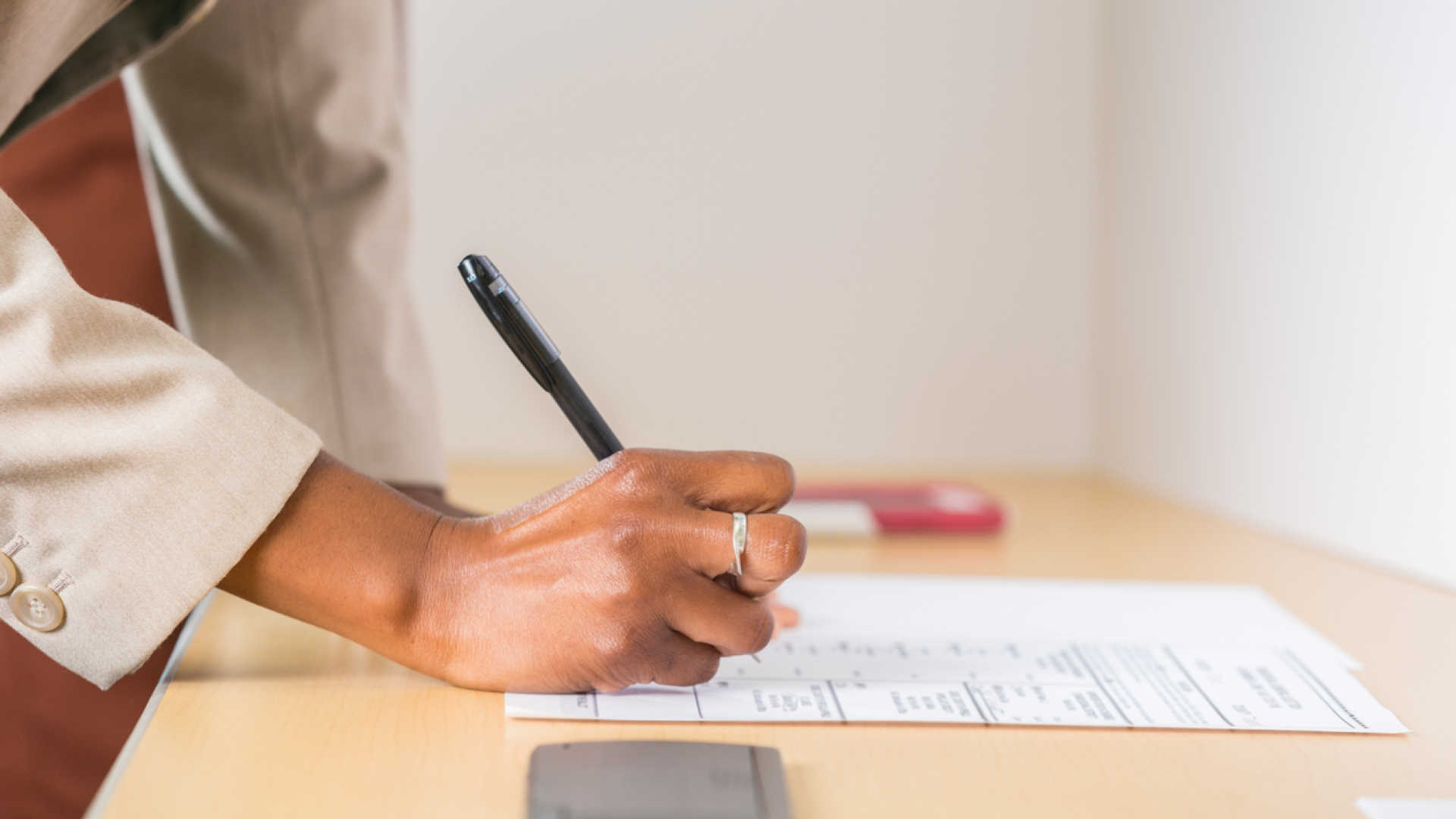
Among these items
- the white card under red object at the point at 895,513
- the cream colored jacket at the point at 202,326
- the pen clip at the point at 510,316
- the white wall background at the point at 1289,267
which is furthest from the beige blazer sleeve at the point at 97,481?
the white wall background at the point at 1289,267

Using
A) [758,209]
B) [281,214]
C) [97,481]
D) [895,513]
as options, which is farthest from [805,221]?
[97,481]

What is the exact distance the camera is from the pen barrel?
0.55m

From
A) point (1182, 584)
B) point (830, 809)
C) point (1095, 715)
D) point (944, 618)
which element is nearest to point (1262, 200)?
point (1182, 584)

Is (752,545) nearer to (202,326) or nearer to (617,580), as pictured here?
(617,580)

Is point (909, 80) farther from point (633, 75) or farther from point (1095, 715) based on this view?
point (1095, 715)

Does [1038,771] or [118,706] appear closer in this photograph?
[1038,771]

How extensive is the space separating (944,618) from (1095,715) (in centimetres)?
17

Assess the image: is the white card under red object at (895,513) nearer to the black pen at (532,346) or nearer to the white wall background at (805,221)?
the white wall background at (805,221)

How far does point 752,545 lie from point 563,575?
8 centimetres

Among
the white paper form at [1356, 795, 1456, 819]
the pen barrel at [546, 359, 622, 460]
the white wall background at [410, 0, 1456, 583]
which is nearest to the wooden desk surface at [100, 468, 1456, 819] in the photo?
the white paper form at [1356, 795, 1456, 819]

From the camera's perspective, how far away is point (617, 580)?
0.48m

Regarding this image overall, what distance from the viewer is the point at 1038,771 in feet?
1.39

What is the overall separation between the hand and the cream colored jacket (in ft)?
0.29

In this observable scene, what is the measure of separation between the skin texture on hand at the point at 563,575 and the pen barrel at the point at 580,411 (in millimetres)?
57
